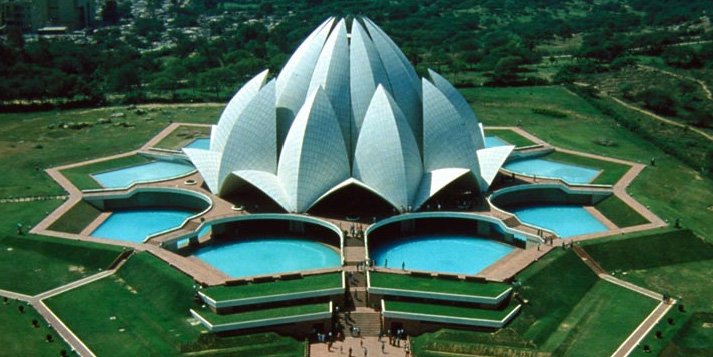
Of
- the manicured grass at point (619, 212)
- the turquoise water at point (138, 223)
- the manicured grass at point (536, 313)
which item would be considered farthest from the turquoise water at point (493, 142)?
the turquoise water at point (138, 223)

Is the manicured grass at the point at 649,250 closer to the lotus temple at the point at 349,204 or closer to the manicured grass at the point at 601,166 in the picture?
the lotus temple at the point at 349,204

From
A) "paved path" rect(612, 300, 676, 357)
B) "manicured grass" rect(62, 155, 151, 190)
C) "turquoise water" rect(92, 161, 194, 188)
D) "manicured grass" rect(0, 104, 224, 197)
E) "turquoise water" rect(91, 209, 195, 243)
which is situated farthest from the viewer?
"turquoise water" rect(92, 161, 194, 188)

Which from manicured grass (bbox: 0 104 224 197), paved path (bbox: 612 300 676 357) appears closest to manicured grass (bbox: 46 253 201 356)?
manicured grass (bbox: 0 104 224 197)

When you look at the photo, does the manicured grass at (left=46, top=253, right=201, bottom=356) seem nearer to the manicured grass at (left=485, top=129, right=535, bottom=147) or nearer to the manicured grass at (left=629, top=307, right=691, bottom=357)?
the manicured grass at (left=629, top=307, right=691, bottom=357)

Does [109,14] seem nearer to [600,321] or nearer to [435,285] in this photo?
[435,285]

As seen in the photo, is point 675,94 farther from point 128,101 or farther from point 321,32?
point 128,101
